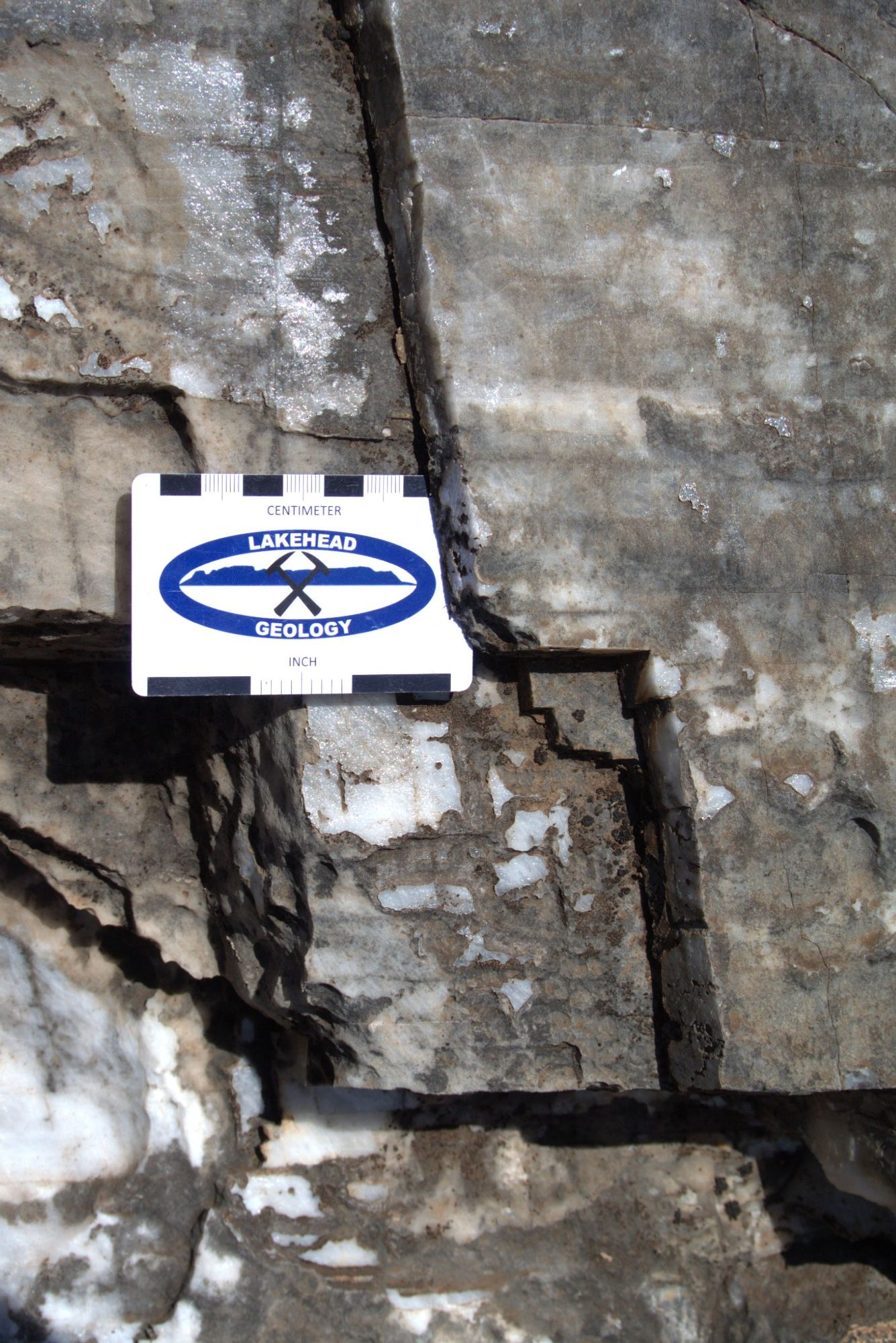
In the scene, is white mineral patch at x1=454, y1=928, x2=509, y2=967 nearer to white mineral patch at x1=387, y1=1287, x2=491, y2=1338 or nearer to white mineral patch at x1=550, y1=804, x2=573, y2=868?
white mineral patch at x1=550, y1=804, x2=573, y2=868

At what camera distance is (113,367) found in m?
1.66

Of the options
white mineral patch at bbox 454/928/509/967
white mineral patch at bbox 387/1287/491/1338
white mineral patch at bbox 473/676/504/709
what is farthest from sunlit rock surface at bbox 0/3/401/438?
white mineral patch at bbox 387/1287/491/1338

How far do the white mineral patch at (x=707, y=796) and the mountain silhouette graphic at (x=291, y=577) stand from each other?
0.51 m

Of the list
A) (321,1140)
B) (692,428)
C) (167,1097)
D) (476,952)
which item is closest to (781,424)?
(692,428)

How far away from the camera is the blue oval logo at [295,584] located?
1.62 metres

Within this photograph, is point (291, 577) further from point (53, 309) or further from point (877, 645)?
point (877, 645)

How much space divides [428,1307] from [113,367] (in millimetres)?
1719

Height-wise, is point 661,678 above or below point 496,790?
above

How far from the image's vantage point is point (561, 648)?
64.8 inches

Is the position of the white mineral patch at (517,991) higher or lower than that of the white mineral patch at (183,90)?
lower

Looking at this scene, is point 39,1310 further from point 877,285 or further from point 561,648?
point 877,285

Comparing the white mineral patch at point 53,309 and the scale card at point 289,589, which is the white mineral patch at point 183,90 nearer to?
the white mineral patch at point 53,309

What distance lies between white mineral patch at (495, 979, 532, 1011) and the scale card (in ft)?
1.56

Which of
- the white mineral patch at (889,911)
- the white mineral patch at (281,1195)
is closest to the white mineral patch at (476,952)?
the white mineral patch at (889,911)
